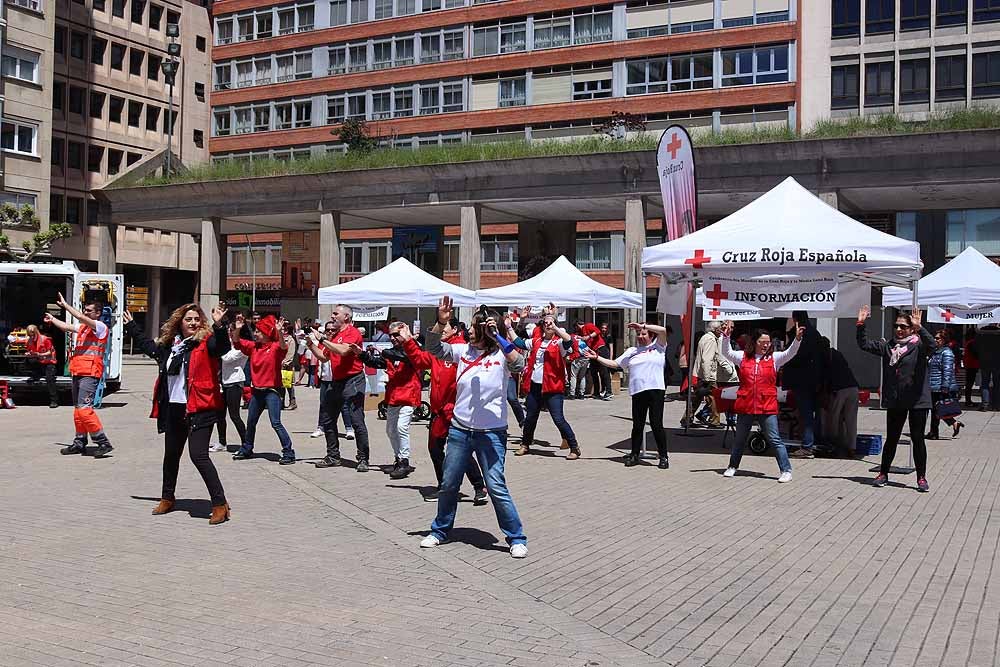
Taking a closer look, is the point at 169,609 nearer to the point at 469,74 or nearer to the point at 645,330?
the point at 645,330

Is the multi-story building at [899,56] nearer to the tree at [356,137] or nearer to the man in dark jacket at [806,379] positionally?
the tree at [356,137]

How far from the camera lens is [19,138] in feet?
165

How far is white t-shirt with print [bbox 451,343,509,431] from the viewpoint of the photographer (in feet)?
25.8

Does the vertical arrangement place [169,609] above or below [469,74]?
below

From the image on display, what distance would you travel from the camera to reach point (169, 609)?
6.06 m

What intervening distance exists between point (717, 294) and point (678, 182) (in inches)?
115

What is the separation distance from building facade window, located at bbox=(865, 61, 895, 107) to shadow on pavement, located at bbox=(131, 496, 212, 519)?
38251 mm

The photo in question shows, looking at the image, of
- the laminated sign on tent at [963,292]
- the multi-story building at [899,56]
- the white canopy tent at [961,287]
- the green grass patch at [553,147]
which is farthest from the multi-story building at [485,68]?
the white canopy tent at [961,287]

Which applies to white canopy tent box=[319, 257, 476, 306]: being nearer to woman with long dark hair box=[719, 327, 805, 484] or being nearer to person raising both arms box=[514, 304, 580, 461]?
person raising both arms box=[514, 304, 580, 461]

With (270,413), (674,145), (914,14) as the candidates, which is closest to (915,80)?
(914,14)

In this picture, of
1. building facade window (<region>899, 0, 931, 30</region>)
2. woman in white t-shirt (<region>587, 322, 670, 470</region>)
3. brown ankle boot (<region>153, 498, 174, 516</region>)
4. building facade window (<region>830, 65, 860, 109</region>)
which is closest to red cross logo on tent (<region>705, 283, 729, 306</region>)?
woman in white t-shirt (<region>587, 322, 670, 470</region>)

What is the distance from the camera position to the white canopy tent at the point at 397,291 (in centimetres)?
2275

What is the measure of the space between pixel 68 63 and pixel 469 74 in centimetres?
2070

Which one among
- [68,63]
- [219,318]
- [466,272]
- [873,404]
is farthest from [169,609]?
[68,63]
